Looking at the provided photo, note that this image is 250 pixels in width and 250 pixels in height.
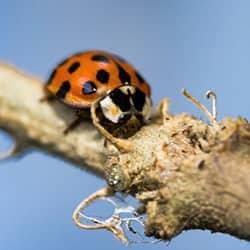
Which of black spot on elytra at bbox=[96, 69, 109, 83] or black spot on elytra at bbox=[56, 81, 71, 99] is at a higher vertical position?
black spot on elytra at bbox=[96, 69, 109, 83]

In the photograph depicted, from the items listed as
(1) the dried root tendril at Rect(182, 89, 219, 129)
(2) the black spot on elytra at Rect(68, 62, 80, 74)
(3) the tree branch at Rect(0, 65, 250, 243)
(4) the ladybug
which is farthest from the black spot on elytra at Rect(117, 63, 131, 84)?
(1) the dried root tendril at Rect(182, 89, 219, 129)

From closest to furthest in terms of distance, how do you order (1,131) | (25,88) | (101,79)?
(1,131)
(25,88)
(101,79)

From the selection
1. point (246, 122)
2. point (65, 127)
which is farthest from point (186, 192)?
point (65, 127)

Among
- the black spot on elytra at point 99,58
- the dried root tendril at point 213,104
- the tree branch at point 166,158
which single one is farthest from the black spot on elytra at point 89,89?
the dried root tendril at point 213,104

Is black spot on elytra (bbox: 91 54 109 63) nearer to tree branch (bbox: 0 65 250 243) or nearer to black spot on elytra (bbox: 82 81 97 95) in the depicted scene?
black spot on elytra (bbox: 82 81 97 95)

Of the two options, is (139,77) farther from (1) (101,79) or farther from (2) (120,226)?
(2) (120,226)
